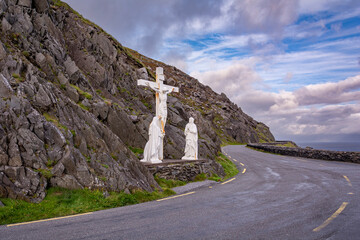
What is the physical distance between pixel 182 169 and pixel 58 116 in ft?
20.9

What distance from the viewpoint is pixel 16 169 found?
25.7 ft

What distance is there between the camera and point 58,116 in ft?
35.4

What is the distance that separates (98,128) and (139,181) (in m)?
3.07

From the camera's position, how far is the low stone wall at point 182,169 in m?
12.7

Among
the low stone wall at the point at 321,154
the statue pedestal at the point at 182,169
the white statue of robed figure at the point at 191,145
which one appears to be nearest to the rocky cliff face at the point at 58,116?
the statue pedestal at the point at 182,169

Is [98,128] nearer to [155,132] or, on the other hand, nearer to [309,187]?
[155,132]

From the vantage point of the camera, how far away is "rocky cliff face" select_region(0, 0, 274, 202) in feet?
27.7

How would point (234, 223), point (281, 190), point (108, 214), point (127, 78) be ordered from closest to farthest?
point (234, 223), point (108, 214), point (281, 190), point (127, 78)

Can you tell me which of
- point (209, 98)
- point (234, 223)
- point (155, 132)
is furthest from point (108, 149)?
point (209, 98)

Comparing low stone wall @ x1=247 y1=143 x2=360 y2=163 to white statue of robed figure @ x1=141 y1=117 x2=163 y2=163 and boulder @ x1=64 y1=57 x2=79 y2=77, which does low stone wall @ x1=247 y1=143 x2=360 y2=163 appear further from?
boulder @ x1=64 y1=57 x2=79 y2=77

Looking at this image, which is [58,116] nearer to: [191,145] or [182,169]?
[182,169]

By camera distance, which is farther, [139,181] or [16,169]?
[139,181]

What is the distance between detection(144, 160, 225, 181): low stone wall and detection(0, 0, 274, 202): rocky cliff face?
140 cm

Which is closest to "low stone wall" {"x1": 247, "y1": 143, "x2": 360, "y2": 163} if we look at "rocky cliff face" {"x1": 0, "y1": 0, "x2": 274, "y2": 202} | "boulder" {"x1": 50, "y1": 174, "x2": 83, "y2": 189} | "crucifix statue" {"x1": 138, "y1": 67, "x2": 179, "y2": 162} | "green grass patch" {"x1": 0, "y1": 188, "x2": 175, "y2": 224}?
"rocky cliff face" {"x1": 0, "y1": 0, "x2": 274, "y2": 202}
